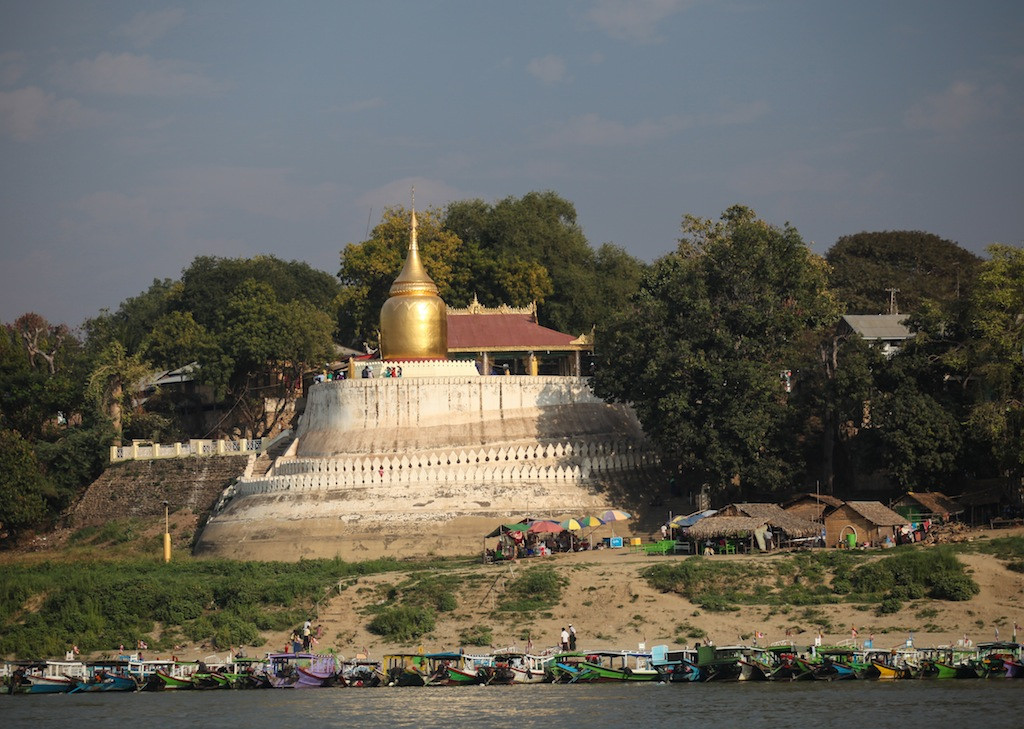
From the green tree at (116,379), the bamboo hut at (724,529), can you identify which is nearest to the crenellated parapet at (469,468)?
the bamboo hut at (724,529)

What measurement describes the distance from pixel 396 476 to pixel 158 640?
474 inches

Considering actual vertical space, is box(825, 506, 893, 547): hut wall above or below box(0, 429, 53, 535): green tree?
below

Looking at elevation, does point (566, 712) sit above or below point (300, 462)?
below

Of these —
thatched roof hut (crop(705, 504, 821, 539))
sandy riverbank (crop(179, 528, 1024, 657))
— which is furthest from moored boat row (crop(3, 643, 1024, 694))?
thatched roof hut (crop(705, 504, 821, 539))

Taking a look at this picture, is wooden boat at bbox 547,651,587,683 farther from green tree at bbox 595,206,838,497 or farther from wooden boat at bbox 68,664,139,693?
green tree at bbox 595,206,838,497

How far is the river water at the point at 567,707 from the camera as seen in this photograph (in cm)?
3928

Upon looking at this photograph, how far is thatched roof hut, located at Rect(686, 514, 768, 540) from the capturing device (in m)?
52.7

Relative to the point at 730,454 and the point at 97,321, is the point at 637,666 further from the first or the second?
the point at 97,321

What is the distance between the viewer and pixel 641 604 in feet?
161

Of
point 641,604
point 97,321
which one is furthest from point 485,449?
point 97,321

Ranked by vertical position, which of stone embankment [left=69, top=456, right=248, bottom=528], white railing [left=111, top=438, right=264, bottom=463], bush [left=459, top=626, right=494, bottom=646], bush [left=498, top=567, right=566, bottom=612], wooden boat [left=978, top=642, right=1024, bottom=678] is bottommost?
wooden boat [left=978, top=642, right=1024, bottom=678]

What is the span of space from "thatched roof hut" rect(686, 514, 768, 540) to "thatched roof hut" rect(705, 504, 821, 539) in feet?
1.12

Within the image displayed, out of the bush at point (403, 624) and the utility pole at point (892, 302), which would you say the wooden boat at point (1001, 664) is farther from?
the utility pole at point (892, 302)

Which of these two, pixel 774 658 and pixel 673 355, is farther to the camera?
pixel 673 355
